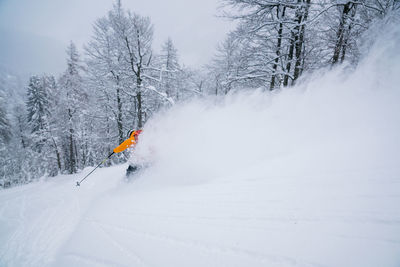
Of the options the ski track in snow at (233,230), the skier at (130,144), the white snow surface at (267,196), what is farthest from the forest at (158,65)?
the ski track in snow at (233,230)

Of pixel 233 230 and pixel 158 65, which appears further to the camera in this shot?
pixel 158 65

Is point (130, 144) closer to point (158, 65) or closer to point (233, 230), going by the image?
point (233, 230)

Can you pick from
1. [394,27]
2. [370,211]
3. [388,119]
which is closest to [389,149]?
[388,119]

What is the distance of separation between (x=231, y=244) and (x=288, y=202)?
832mm

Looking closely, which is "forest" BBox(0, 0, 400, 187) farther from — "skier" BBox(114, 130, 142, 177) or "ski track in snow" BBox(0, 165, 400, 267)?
"ski track in snow" BBox(0, 165, 400, 267)

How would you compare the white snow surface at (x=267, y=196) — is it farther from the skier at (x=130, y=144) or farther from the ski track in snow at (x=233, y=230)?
the skier at (x=130, y=144)

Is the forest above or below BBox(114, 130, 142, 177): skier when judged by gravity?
above

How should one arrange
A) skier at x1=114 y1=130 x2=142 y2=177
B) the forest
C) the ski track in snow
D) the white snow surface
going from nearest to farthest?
the ski track in snow < the white snow surface < skier at x1=114 y1=130 x2=142 y2=177 < the forest

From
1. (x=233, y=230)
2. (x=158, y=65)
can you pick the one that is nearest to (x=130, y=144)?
(x=233, y=230)

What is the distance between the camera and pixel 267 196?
212 centimetres

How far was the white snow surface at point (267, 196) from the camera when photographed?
1.39m

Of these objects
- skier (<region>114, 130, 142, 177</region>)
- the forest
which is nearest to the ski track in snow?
skier (<region>114, 130, 142, 177</region>)

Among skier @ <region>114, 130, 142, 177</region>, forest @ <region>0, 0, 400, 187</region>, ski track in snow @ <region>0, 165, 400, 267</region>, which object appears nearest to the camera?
ski track in snow @ <region>0, 165, 400, 267</region>

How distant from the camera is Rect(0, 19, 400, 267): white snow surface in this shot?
1388mm
